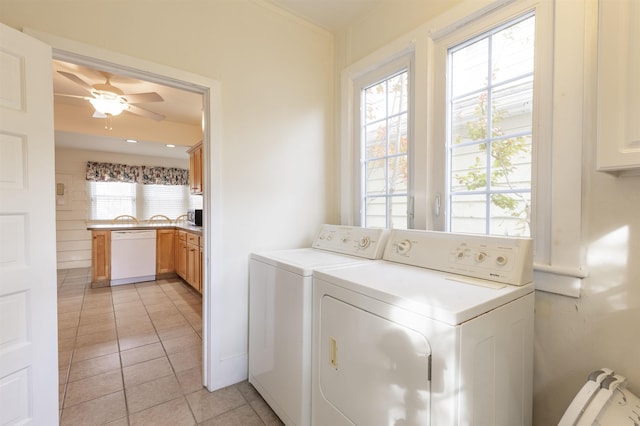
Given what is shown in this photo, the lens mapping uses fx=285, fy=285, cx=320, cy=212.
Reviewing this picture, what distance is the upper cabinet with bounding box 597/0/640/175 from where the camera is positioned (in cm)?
89

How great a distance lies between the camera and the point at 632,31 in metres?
0.90

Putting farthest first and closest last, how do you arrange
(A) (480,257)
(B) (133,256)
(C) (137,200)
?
(C) (137,200)
(B) (133,256)
(A) (480,257)

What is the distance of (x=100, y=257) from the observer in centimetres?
420

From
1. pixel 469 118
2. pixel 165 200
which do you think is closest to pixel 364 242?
pixel 469 118

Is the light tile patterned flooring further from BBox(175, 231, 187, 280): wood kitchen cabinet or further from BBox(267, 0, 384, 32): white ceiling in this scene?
BBox(267, 0, 384, 32): white ceiling

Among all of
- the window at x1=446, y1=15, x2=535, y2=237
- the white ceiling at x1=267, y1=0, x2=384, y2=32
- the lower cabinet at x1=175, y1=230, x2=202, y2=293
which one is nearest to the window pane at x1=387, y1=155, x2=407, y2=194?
the window at x1=446, y1=15, x2=535, y2=237

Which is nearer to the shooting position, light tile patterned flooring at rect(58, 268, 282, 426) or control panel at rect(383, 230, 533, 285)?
control panel at rect(383, 230, 533, 285)

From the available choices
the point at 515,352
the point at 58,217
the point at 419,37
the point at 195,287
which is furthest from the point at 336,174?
the point at 58,217

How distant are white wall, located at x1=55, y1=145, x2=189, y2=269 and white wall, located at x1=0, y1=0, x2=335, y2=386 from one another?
5161 mm

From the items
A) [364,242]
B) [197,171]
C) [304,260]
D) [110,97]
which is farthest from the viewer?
[197,171]

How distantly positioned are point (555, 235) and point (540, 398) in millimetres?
731

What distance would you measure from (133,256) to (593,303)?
513cm

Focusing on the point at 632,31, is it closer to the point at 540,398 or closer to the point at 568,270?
the point at 568,270

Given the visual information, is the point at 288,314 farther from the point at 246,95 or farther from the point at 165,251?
the point at 165,251
